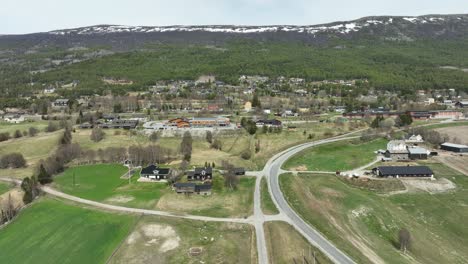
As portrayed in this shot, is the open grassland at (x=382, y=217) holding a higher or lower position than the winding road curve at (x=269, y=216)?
lower

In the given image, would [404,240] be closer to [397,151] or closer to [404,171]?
[404,171]

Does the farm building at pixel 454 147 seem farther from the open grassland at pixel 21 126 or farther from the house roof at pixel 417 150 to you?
the open grassland at pixel 21 126

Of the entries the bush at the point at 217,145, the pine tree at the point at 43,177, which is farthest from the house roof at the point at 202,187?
the pine tree at the point at 43,177

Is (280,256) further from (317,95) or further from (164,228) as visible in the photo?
(317,95)

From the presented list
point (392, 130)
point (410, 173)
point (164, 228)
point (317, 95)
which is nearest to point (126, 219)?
point (164, 228)

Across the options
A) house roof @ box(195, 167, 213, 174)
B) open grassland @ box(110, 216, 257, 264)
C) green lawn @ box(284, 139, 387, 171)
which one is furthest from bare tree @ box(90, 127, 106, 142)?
open grassland @ box(110, 216, 257, 264)
